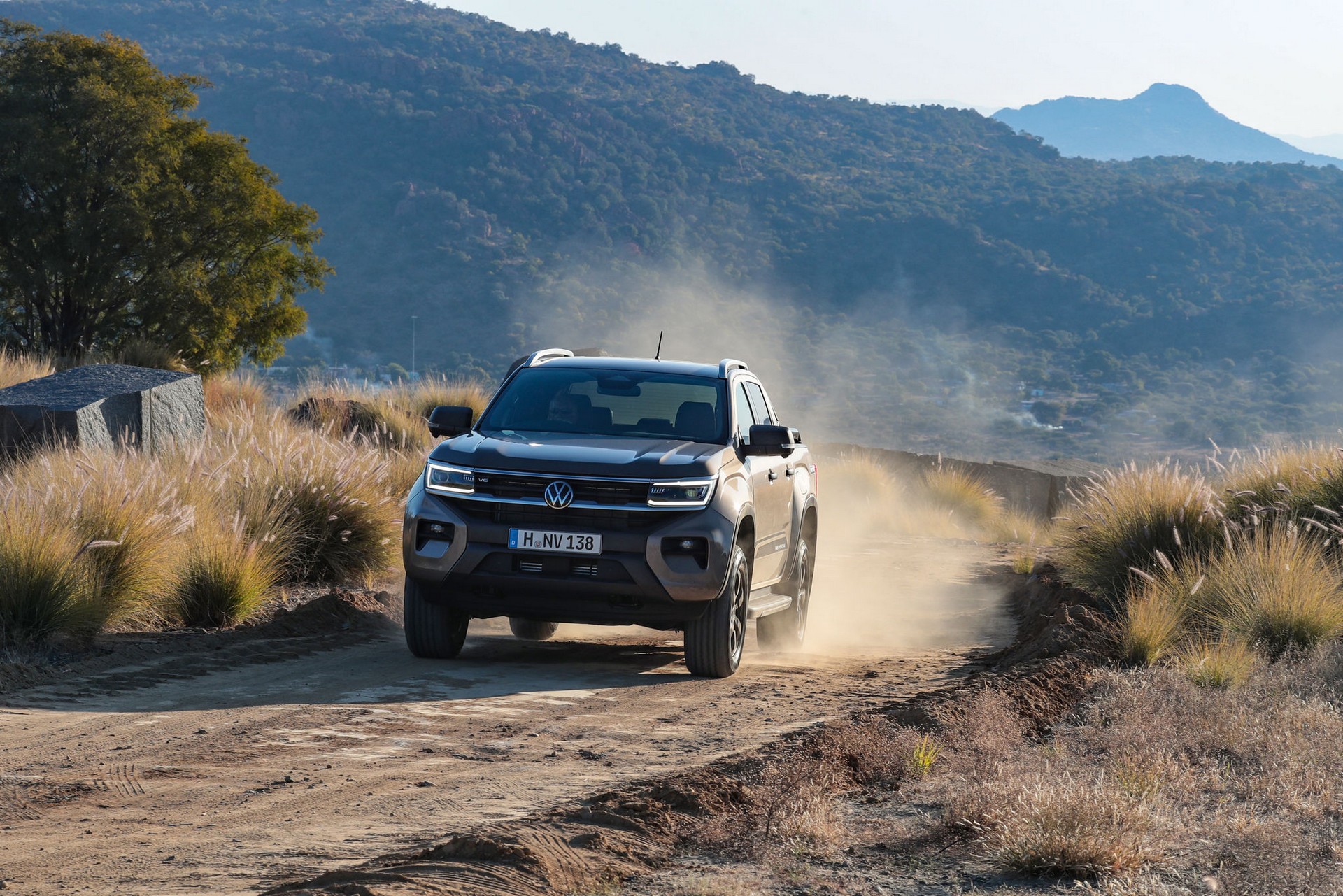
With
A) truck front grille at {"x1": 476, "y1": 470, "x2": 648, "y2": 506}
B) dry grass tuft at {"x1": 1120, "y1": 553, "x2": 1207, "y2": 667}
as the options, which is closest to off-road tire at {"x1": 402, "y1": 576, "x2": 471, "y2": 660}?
truck front grille at {"x1": 476, "y1": 470, "x2": 648, "y2": 506}

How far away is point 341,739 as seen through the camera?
22.3 feet

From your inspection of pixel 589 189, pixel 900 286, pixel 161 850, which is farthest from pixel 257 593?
pixel 589 189

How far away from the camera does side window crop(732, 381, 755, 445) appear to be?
9.64m

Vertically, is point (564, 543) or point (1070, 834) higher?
point (564, 543)

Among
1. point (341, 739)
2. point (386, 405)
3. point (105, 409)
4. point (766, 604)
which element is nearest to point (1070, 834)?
→ point (341, 739)

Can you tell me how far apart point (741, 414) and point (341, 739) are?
13.6 ft

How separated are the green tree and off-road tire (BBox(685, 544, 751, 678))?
1693 cm

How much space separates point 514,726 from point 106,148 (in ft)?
63.1

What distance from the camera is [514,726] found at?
7.20 metres

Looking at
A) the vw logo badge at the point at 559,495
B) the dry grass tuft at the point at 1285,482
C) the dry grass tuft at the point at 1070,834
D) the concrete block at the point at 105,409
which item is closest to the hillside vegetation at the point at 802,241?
the dry grass tuft at the point at 1285,482

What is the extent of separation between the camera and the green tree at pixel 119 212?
2269 centimetres

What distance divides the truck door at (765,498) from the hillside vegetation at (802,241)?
58.0m

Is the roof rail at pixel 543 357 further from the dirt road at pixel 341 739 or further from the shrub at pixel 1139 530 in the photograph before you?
the shrub at pixel 1139 530

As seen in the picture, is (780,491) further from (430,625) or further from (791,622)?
(430,625)
